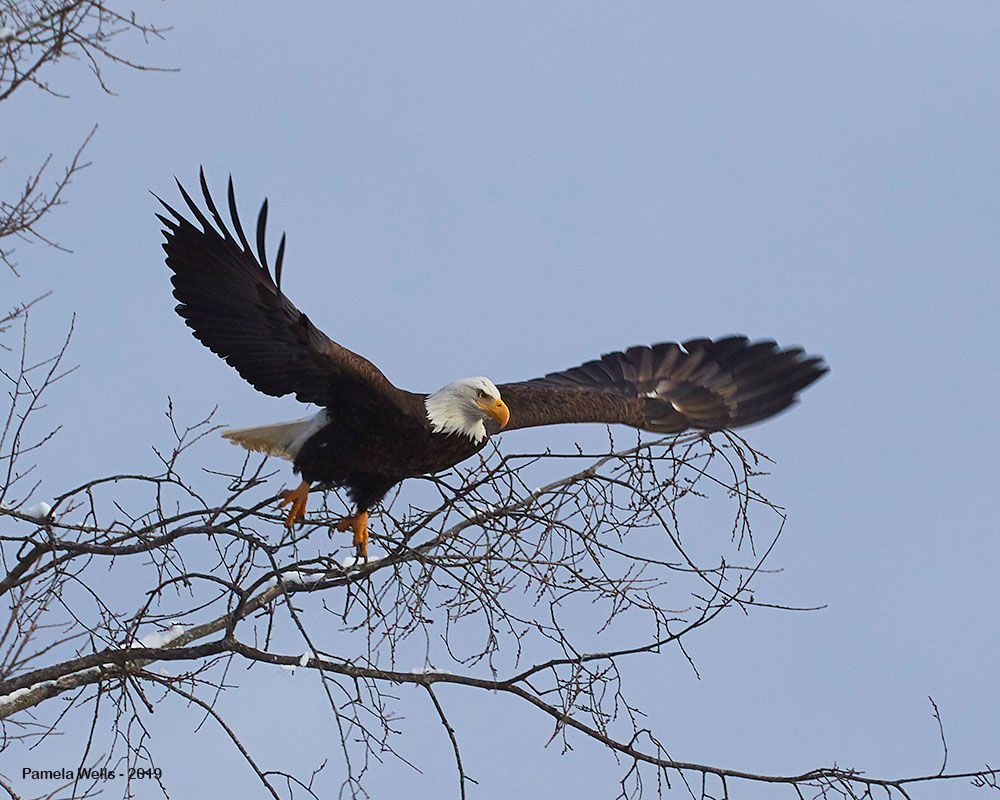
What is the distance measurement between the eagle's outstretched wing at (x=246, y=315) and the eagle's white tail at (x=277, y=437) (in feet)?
1.60

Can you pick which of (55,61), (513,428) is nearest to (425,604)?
(513,428)

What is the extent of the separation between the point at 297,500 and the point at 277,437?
0.35 m

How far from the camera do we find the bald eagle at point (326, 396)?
18.2 feet

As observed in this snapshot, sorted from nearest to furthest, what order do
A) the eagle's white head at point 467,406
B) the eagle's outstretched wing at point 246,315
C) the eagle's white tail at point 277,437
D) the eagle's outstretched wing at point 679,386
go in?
1. the eagle's outstretched wing at point 246,315
2. the eagle's white head at point 467,406
3. the eagle's white tail at point 277,437
4. the eagle's outstretched wing at point 679,386

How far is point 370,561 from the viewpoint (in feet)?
17.6

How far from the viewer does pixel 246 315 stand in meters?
5.61

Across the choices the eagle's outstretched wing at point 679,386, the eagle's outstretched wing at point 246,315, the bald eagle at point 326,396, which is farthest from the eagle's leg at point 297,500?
the eagle's outstretched wing at point 679,386

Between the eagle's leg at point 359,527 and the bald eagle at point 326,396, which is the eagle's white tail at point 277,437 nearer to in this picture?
the bald eagle at point 326,396

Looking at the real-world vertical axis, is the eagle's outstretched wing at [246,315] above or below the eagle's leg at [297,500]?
above

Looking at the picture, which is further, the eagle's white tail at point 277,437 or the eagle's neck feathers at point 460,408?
the eagle's white tail at point 277,437

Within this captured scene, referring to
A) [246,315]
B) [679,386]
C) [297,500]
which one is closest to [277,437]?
[297,500]

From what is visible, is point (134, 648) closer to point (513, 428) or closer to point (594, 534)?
point (594, 534)

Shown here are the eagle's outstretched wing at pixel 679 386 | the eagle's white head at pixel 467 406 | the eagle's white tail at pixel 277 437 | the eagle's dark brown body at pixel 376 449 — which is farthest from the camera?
the eagle's outstretched wing at pixel 679 386

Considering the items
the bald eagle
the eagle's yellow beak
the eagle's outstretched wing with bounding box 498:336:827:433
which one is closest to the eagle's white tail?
the bald eagle
